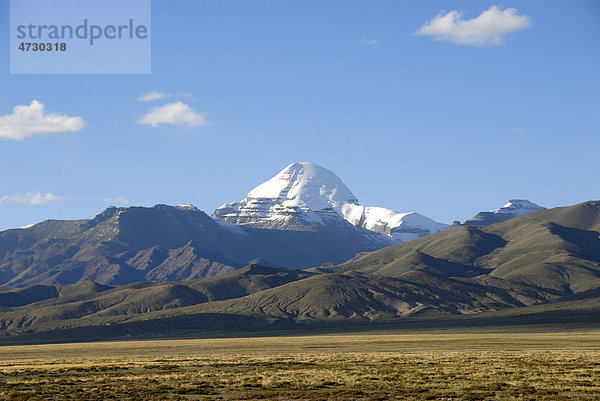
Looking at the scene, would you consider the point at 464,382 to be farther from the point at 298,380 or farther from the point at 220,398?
the point at 220,398

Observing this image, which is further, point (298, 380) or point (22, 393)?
point (298, 380)

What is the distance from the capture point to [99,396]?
61.3m

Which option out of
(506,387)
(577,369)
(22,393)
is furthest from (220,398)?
(577,369)

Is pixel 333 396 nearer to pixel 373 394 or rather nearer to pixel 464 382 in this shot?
pixel 373 394

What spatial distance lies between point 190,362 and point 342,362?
1962 cm

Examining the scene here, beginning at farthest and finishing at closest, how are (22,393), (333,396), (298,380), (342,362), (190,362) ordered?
(190,362) < (342,362) < (298,380) < (22,393) < (333,396)

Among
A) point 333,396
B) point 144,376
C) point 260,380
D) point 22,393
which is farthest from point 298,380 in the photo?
point 22,393

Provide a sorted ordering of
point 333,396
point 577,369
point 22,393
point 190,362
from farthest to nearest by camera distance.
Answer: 1. point 190,362
2. point 577,369
3. point 22,393
4. point 333,396

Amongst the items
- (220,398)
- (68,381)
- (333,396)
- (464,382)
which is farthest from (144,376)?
(464,382)

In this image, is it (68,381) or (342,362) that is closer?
(68,381)

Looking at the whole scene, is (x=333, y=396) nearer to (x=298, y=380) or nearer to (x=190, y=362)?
(x=298, y=380)

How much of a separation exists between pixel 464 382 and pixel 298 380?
563 inches

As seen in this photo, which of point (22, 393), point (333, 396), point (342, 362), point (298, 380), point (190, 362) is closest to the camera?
point (333, 396)

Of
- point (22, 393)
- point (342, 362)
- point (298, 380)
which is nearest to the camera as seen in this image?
point (22, 393)
